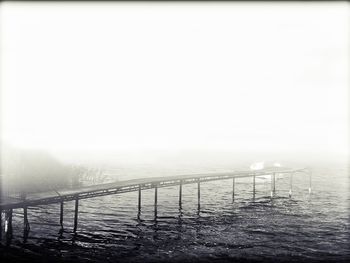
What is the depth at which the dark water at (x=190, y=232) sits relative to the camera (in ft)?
114

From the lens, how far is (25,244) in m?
36.7

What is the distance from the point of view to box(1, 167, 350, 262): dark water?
114 ft

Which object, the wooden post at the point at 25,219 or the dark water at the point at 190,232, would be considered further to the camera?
the wooden post at the point at 25,219

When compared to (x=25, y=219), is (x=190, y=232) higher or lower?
lower

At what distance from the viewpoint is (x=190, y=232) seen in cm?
4378

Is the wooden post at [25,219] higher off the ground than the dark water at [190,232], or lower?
higher

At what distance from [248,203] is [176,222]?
2264cm

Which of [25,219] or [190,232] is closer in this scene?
[25,219]

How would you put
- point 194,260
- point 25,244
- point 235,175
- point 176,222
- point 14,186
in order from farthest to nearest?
1. point 235,175
2. point 14,186
3. point 176,222
4. point 25,244
5. point 194,260

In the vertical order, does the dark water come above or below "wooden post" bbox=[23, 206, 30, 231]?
below

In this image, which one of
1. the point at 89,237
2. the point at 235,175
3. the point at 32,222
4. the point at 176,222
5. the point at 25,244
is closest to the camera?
the point at 25,244

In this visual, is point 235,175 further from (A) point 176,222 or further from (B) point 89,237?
(B) point 89,237

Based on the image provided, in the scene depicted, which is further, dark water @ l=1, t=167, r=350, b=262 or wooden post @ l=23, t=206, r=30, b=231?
wooden post @ l=23, t=206, r=30, b=231

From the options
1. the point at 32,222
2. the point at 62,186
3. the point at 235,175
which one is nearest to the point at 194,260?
the point at 32,222
